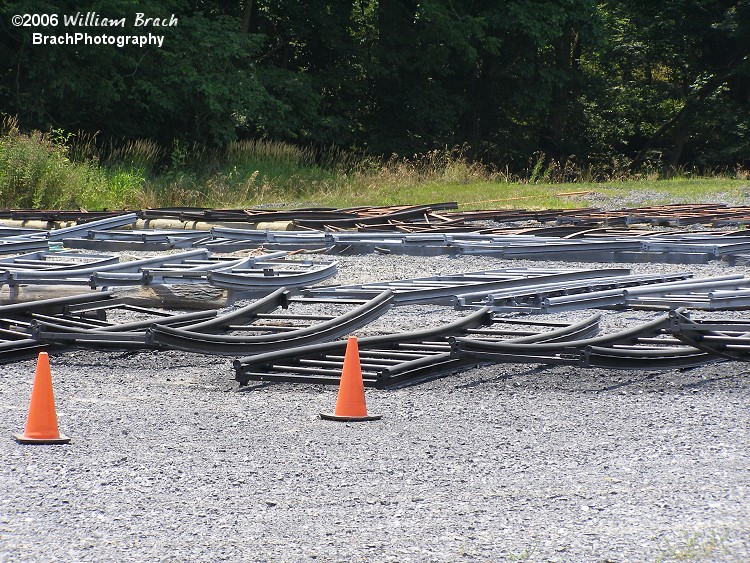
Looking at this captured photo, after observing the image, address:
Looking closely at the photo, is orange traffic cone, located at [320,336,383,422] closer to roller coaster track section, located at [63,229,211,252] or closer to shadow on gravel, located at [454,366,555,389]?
shadow on gravel, located at [454,366,555,389]

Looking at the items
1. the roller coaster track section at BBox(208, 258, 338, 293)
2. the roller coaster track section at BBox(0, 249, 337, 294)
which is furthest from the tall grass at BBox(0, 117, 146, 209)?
the roller coaster track section at BBox(208, 258, 338, 293)

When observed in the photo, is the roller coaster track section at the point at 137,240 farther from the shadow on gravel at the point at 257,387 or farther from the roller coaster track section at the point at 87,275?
the shadow on gravel at the point at 257,387

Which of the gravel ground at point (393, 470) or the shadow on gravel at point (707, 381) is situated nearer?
the gravel ground at point (393, 470)

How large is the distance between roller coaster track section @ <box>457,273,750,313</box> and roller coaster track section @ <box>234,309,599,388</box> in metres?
0.68

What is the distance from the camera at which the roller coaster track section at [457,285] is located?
9.15 meters

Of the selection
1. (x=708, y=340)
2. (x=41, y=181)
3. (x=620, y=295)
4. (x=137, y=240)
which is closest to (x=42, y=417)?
(x=708, y=340)

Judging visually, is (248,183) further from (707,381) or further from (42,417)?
(42,417)

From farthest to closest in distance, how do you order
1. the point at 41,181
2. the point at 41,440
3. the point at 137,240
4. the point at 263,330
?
the point at 41,181
the point at 137,240
the point at 263,330
the point at 41,440

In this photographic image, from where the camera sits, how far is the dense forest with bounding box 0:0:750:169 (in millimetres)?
30234

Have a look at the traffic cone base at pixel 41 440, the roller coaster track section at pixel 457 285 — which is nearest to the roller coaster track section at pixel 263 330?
the roller coaster track section at pixel 457 285

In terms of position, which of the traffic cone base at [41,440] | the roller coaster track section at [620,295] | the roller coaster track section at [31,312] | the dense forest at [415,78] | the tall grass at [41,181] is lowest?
the tall grass at [41,181]

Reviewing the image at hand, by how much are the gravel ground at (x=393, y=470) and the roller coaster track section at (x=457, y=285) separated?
1.82 m

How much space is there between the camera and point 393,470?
199 inches

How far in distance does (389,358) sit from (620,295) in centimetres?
258
